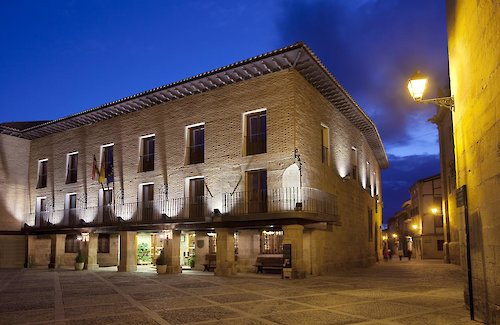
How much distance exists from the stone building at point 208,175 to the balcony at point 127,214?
7 cm

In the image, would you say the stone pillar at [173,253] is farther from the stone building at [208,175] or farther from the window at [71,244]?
the window at [71,244]

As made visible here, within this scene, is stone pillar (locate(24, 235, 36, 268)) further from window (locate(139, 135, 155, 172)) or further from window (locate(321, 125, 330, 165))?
window (locate(321, 125, 330, 165))

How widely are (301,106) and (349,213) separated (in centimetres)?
802

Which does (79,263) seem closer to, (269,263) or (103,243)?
(103,243)

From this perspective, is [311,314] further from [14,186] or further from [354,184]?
[14,186]

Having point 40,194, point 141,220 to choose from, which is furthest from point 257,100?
point 40,194

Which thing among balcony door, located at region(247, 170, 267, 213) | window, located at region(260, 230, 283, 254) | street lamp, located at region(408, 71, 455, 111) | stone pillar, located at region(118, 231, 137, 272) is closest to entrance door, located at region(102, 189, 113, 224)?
stone pillar, located at region(118, 231, 137, 272)

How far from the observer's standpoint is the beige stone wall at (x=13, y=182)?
91.3 feet

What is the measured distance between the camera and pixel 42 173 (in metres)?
29.2

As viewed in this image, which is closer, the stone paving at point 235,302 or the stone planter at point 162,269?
the stone paving at point 235,302

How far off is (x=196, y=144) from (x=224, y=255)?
19.1ft

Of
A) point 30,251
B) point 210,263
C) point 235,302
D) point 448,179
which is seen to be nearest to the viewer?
point 235,302

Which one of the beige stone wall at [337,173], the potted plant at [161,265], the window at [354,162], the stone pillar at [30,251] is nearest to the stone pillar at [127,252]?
the potted plant at [161,265]

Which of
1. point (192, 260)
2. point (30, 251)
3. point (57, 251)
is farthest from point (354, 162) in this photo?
point (30, 251)
